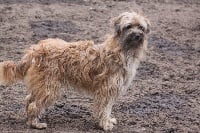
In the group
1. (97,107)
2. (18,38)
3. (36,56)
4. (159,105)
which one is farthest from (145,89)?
(18,38)

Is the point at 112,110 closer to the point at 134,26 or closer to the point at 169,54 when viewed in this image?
the point at 134,26

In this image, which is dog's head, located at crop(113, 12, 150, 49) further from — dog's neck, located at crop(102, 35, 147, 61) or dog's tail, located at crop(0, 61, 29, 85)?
dog's tail, located at crop(0, 61, 29, 85)

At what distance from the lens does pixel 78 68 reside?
7.73 metres

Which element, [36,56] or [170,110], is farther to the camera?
[170,110]

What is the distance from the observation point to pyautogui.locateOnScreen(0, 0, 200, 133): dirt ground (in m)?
8.27

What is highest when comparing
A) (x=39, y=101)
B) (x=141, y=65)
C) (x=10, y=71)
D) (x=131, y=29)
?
(x=131, y=29)

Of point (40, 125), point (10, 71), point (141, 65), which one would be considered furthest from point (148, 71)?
point (10, 71)

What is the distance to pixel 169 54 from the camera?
11.8m

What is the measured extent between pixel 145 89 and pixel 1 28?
4410 millimetres

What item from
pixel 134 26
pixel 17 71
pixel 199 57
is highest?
pixel 134 26

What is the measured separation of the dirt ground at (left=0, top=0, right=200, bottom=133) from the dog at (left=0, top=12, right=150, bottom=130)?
470 millimetres

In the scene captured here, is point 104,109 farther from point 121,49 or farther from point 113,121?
point 121,49

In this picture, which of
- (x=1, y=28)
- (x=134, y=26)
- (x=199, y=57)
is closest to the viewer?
(x=134, y=26)

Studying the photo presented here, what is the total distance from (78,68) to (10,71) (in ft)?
2.93
